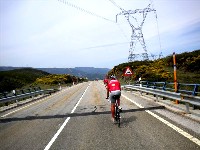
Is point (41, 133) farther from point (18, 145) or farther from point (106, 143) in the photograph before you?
point (106, 143)

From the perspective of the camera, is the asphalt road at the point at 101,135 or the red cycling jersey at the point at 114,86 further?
the red cycling jersey at the point at 114,86

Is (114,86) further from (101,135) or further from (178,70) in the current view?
(178,70)

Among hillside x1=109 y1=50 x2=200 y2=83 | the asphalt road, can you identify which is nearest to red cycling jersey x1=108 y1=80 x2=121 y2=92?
the asphalt road

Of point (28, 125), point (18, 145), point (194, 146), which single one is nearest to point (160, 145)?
point (194, 146)

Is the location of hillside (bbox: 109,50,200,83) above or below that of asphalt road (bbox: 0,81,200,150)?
above

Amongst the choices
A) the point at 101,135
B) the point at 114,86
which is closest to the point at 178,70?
the point at 114,86

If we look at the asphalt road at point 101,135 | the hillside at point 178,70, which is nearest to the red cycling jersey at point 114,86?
the asphalt road at point 101,135

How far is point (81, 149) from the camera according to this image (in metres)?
7.48

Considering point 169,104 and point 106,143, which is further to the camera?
point 169,104

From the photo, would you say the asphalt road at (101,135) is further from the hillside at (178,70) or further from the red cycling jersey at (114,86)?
the hillside at (178,70)

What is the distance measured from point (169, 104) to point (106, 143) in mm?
6963

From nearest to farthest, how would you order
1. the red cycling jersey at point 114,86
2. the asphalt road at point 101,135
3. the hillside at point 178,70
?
1. the asphalt road at point 101,135
2. the red cycling jersey at point 114,86
3. the hillside at point 178,70

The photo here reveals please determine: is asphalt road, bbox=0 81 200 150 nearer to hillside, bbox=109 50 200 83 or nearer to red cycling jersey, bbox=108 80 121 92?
red cycling jersey, bbox=108 80 121 92

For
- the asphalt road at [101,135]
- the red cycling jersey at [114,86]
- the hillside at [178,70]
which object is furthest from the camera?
the hillside at [178,70]
